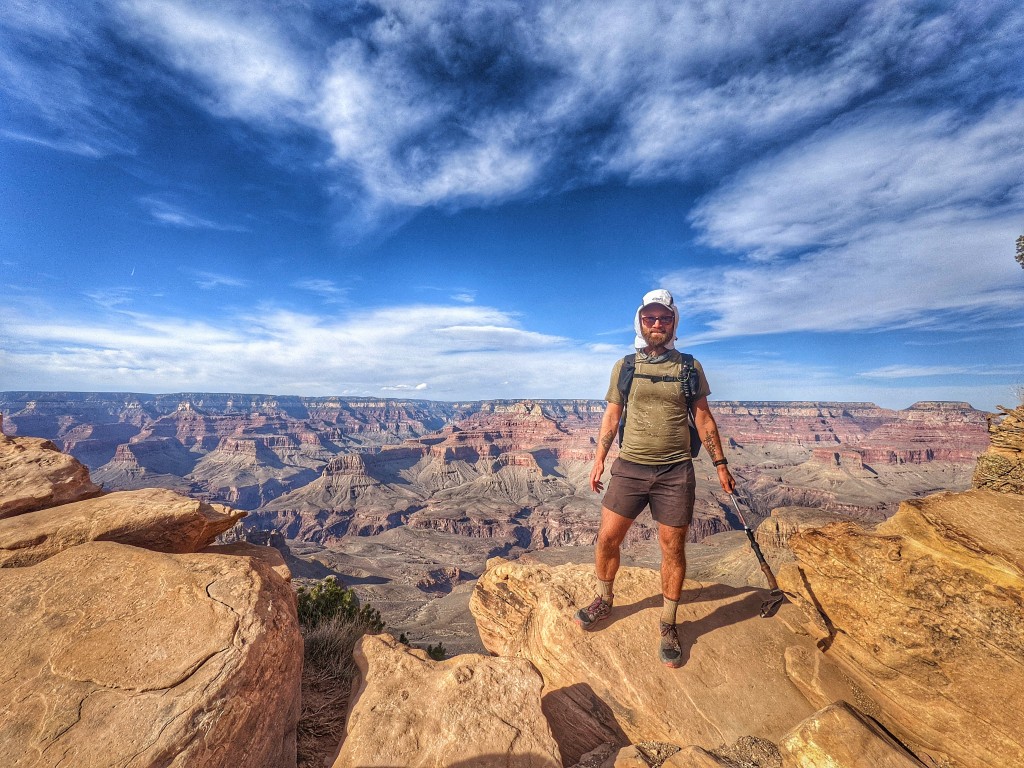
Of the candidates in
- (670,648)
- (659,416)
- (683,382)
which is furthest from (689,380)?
(670,648)

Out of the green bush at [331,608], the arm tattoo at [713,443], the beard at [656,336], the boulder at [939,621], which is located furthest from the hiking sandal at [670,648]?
the green bush at [331,608]

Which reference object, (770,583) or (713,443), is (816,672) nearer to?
(770,583)

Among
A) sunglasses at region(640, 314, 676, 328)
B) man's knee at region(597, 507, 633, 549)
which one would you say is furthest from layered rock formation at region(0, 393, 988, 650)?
sunglasses at region(640, 314, 676, 328)

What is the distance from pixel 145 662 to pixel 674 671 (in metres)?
4.36

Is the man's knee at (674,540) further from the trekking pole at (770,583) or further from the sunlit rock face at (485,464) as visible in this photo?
the sunlit rock face at (485,464)

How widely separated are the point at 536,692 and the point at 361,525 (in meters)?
96.6

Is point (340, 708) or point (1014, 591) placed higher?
point (1014, 591)

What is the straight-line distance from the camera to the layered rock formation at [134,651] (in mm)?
2338

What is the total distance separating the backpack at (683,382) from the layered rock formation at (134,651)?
3787 mm

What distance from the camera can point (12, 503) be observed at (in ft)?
15.2

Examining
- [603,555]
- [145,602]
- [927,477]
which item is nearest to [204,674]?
[145,602]

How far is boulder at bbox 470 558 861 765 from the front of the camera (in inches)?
138

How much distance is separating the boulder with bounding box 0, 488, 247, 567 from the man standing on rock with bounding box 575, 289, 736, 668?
461cm

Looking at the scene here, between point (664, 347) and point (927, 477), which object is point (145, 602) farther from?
point (927, 477)
